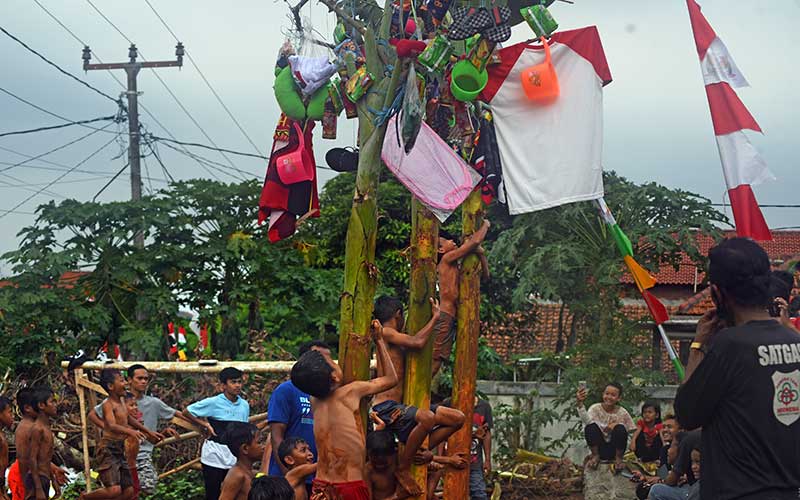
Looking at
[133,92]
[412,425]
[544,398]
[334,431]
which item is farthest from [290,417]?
[133,92]

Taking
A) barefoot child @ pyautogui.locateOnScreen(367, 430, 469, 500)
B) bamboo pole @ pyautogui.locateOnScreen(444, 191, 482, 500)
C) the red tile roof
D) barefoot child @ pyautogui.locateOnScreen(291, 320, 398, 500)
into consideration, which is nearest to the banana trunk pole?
bamboo pole @ pyautogui.locateOnScreen(444, 191, 482, 500)

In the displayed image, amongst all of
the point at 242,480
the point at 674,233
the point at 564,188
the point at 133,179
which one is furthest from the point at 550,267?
the point at 133,179

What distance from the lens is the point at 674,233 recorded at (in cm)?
1482

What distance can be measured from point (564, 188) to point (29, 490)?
6038 mm

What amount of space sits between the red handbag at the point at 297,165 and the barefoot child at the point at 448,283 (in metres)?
1.50

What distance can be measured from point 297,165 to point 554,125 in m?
2.37

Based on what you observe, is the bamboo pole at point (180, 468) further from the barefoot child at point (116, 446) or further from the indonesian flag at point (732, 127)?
the indonesian flag at point (732, 127)

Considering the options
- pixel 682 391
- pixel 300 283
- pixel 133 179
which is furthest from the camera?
pixel 133 179

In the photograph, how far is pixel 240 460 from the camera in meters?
7.40

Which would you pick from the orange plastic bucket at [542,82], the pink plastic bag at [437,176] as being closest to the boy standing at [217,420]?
the pink plastic bag at [437,176]

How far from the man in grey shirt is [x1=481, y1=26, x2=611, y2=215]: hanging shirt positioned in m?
4.76

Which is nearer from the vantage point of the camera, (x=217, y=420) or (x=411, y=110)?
(x=411, y=110)

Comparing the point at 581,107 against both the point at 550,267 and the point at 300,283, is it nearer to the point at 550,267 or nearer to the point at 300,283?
the point at 550,267

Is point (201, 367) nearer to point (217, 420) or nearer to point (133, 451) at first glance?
point (133, 451)
